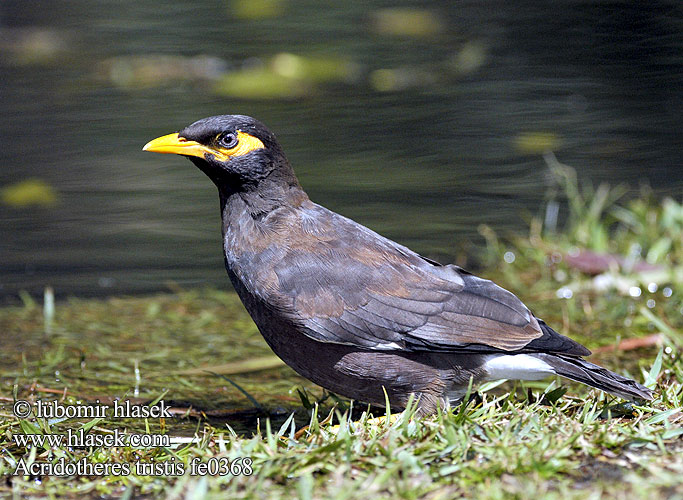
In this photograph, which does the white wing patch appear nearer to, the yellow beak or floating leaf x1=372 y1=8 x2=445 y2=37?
the yellow beak

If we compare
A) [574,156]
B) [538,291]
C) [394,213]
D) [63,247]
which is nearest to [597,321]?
[538,291]

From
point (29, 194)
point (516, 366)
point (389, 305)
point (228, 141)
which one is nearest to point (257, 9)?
point (29, 194)

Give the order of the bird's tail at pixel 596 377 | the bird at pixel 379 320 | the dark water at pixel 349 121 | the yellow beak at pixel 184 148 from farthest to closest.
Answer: the dark water at pixel 349 121, the yellow beak at pixel 184 148, the bird at pixel 379 320, the bird's tail at pixel 596 377

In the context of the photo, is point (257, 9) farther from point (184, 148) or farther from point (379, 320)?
point (379, 320)

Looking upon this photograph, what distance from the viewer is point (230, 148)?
3.74m

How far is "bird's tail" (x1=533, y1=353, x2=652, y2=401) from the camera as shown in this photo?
3.23m

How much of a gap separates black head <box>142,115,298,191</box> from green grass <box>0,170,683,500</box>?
2.65 ft

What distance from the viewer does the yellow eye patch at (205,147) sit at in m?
3.72

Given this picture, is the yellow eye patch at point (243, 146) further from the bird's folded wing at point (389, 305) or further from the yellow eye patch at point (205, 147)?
the bird's folded wing at point (389, 305)

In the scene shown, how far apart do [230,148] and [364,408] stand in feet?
3.96

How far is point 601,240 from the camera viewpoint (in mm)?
5668

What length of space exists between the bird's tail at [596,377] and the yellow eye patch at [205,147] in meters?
1.35

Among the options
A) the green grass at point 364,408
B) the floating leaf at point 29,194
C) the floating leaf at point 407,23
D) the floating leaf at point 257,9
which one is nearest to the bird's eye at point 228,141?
the green grass at point 364,408

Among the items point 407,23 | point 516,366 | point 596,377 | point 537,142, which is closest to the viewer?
point 596,377
